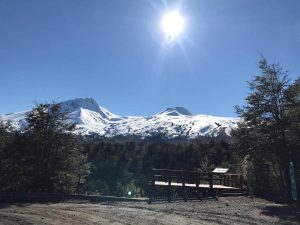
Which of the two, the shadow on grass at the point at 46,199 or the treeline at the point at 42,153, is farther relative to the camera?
the treeline at the point at 42,153

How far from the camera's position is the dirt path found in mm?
14297

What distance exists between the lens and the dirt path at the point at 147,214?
46.9 feet

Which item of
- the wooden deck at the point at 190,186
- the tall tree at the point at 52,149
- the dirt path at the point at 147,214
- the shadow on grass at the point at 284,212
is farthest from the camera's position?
the tall tree at the point at 52,149

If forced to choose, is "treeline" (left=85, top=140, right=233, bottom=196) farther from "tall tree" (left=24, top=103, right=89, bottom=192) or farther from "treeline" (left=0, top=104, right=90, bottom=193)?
"treeline" (left=0, top=104, right=90, bottom=193)

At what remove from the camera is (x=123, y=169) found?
107500mm

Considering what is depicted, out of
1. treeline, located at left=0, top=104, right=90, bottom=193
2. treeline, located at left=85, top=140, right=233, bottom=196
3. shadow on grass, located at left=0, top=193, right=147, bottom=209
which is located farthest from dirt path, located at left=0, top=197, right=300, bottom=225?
treeline, located at left=85, top=140, right=233, bottom=196

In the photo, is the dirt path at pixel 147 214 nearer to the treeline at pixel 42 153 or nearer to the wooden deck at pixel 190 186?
the wooden deck at pixel 190 186

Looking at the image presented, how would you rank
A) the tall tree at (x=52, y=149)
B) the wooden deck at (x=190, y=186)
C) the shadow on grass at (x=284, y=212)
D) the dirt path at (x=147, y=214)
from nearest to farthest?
the dirt path at (x=147, y=214) → the shadow on grass at (x=284, y=212) → the wooden deck at (x=190, y=186) → the tall tree at (x=52, y=149)

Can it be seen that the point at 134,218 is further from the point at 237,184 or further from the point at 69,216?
the point at 237,184

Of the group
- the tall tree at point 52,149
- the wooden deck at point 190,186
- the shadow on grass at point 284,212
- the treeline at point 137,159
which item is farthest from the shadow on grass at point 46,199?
the treeline at point 137,159

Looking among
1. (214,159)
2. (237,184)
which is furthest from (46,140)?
(214,159)

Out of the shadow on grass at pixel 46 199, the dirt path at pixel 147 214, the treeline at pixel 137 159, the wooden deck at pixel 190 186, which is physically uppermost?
the treeline at pixel 137 159

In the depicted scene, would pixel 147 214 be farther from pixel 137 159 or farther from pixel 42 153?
pixel 137 159

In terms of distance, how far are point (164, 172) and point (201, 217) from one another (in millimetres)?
9725
